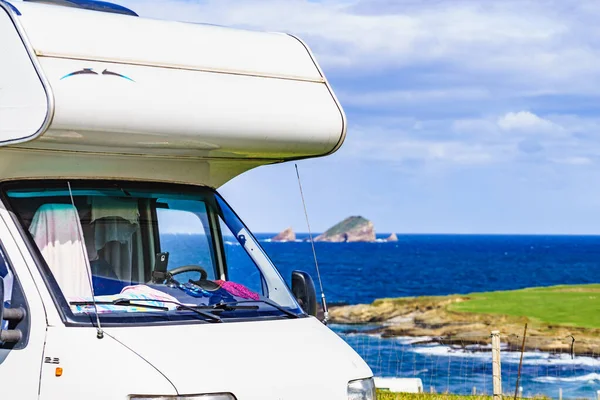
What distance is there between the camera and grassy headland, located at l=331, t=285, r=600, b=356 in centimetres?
4061

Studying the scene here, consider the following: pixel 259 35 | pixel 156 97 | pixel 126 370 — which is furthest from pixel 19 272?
pixel 259 35

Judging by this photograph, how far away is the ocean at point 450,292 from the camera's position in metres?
29.8

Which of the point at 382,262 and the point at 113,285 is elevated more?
the point at 382,262

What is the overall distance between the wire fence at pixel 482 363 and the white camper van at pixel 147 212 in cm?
1850

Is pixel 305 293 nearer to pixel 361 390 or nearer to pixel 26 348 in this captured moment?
pixel 361 390

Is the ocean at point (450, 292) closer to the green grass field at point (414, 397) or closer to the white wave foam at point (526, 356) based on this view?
the white wave foam at point (526, 356)

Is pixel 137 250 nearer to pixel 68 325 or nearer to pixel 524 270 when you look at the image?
pixel 68 325

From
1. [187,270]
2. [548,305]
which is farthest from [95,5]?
[548,305]

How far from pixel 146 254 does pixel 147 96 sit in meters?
1.35

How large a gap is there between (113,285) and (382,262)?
132656mm

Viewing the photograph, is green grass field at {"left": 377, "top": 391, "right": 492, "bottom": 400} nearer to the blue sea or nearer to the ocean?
the blue sea

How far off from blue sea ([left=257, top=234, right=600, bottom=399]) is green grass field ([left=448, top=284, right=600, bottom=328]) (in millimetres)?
2399

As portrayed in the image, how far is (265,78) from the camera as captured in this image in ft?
22.2

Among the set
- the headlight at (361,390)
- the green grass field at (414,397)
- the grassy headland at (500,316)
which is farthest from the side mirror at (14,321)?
the grassy headland at (500,316)
